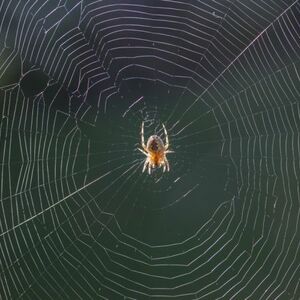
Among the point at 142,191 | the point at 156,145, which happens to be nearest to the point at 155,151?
the point at 156,145

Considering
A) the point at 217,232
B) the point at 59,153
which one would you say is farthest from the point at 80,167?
the point at 217,232

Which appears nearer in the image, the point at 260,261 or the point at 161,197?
the point at 161,197

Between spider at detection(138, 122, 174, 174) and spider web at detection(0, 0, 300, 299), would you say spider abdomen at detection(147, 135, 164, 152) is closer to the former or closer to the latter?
spider at detection(138, 122, 174, 174)

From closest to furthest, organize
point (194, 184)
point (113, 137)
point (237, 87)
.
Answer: point (113, 137) < point (194, 184) < point (237, 87)

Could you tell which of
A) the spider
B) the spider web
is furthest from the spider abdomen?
the spider web

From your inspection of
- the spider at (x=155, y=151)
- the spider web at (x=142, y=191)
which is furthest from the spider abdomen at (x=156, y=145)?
the spider web at (x=142, y=191)

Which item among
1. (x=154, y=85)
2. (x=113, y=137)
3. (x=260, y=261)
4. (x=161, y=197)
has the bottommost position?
(x=260, y=261)

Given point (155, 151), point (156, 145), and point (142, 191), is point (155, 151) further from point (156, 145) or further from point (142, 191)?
point (142, 191)

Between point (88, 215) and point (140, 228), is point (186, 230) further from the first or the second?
point (88, 215)

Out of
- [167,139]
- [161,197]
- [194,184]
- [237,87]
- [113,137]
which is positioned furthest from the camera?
[237,87]

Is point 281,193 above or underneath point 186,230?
above
